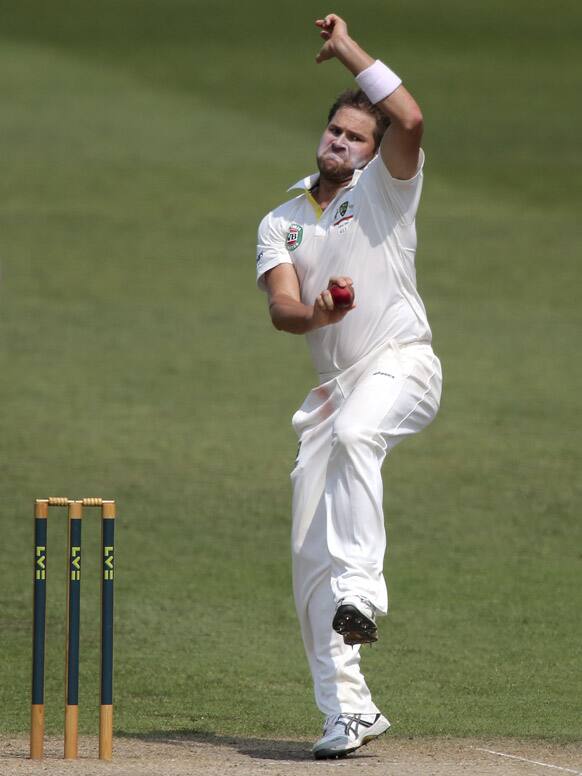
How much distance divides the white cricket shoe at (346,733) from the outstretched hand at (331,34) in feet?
8.08

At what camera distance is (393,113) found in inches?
221

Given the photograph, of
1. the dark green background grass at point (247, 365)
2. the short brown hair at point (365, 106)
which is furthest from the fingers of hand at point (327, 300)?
the dark green background grass at point (247, 365)

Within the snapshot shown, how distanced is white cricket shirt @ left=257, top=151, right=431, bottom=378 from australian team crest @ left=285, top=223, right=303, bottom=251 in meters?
0.05

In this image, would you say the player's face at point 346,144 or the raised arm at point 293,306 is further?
the player's face at point 346,144

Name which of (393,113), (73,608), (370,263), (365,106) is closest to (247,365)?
(365,106)

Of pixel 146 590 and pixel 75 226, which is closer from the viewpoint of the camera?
pixel 146 590

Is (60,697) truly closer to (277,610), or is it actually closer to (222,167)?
(277,610)

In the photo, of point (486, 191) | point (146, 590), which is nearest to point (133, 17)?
point (486, 191)

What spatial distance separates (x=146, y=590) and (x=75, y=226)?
14648 mm

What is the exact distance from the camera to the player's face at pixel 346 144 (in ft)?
19.7

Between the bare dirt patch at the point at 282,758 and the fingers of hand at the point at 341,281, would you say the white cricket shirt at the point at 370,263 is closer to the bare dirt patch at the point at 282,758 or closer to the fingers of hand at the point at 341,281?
the fingers of hand at the point at 341,281

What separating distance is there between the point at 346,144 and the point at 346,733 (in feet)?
7.45

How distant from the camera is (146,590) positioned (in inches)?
362

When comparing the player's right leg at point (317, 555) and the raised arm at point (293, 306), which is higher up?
the raised arm at point (293, 306)
